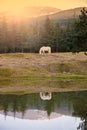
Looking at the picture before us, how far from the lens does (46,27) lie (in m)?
168

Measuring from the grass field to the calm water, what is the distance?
31.5ft

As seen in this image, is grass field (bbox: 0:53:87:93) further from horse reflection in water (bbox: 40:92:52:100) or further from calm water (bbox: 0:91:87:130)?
calm water (bbox: 0:91:87:130)

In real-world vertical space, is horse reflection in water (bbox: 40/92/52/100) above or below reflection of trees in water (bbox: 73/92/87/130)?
below

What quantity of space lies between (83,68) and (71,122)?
68221mm

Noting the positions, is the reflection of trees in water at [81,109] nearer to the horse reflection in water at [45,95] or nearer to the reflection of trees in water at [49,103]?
the reflection of trees in water at [49,103]

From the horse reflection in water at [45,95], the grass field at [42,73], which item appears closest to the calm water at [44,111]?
Result: the horse reflection in water at [45,95]

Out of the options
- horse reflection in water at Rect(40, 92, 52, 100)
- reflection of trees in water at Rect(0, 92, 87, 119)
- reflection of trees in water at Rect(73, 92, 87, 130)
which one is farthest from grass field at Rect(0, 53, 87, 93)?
reflection of trees in water at Rect(73, 92, 87, 130)

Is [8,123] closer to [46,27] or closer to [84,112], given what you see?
[84,112]

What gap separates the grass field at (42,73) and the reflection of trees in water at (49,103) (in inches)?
326

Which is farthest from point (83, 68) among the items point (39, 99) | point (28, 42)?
point (28, 42)

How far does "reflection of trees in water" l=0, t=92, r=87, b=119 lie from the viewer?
45.6 meters

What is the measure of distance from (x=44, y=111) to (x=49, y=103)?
688cm

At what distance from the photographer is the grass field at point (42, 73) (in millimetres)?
73125

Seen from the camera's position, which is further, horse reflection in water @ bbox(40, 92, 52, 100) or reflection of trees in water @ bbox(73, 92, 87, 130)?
horse reflection in water @ bbox(40, 92, 52, 100)
